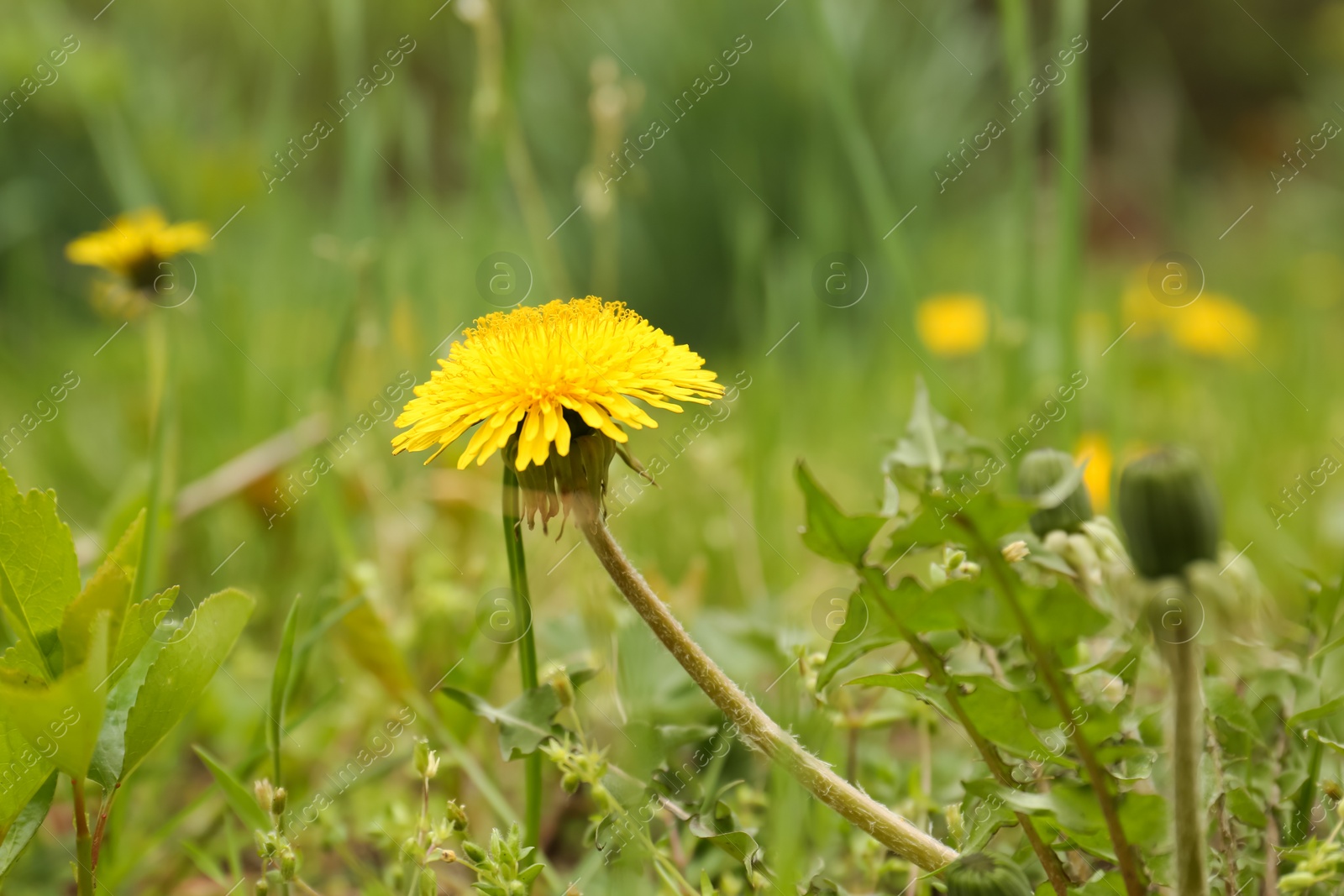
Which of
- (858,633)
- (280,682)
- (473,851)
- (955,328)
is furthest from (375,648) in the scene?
(955,328)

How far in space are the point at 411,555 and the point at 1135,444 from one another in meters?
0.96

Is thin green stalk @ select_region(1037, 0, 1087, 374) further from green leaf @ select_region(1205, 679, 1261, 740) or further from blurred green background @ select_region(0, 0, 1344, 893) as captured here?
green leaf @ select_region(1205, 679, 1261, 740)

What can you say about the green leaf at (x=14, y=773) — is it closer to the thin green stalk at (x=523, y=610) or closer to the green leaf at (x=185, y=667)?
the green leaf at (x=185, y=667)

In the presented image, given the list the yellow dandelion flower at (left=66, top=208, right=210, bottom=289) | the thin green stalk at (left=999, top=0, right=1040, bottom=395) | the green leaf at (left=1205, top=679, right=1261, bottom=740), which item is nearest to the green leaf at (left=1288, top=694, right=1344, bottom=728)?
the green leaf at (left=1205, top=679, right=1261, bottom=740)

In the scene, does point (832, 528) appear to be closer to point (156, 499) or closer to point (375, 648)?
point (375, 648)

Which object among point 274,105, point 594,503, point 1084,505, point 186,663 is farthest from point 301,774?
point 274,105

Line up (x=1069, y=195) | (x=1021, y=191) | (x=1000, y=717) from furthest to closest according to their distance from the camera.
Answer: (x=1021, y=191)
(x=1069, y=195)
(x=1000, y=717)

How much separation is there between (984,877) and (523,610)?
0.78ft

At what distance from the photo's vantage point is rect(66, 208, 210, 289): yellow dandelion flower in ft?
3.15

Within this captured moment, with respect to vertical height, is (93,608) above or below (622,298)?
below

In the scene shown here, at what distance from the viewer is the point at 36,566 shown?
1.57 feet

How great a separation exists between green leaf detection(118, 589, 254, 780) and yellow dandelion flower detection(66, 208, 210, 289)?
599 mm

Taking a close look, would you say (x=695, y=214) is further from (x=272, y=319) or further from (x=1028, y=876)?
(x=1028, y=876)

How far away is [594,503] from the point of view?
0.45m
